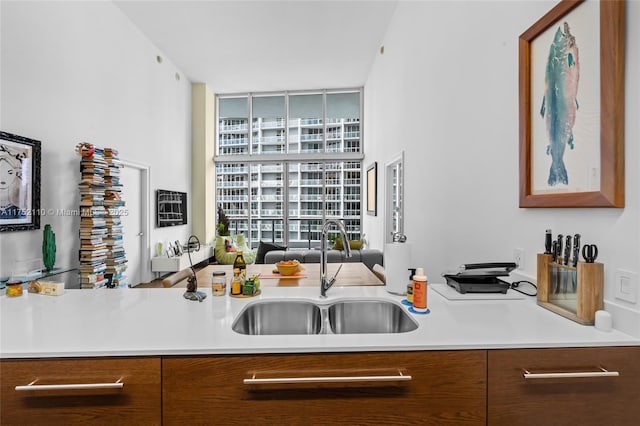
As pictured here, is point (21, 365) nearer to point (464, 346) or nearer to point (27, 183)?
point (464, 346)

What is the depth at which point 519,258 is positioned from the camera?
4.94ft

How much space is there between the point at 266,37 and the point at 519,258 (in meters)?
4.47

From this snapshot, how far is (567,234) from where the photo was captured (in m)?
1.23

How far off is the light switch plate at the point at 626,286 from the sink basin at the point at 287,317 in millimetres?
1081

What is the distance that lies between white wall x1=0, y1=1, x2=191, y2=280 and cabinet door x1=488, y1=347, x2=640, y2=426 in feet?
11.3

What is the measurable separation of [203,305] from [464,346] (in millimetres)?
997

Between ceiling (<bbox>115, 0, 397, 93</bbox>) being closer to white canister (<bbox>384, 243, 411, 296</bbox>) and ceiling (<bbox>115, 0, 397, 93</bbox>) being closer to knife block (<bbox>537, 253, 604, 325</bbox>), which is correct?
white canister (<bbox>384, 243, 411, 296</bbox>)

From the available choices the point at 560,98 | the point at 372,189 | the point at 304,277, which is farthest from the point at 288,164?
the point at 560,98

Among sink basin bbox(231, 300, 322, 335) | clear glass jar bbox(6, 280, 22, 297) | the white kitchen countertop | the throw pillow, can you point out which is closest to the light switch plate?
the white kitchen countertop

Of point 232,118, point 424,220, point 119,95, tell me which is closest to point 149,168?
point 119,95

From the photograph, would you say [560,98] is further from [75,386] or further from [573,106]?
[75,386]

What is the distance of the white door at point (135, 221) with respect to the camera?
420 cm

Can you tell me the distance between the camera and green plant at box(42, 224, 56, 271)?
2.70 meters

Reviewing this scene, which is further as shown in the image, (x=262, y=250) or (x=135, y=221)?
(x=135, y=221)
